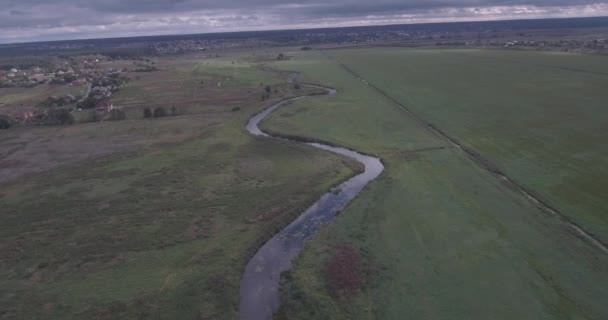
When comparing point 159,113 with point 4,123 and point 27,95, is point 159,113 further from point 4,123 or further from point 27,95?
point 27,95

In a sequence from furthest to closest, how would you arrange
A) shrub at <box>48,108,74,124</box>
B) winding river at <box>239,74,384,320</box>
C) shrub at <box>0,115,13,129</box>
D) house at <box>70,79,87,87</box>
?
1. house at <box>70,79,87,87</box>
2. shrub at <box>48,108,74,124</box>
3. shrub at <box>0,115,13,129</box>
4. winding river at <box>239,74,384,320</box>

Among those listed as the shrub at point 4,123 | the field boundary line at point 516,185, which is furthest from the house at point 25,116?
the field boundary line at point 516,185

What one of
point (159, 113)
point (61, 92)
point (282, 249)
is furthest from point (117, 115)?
point (282, 249)

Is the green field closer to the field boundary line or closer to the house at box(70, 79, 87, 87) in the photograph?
the field boundary line

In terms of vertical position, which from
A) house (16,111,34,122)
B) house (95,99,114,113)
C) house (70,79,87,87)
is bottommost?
house (16,111,34,122)

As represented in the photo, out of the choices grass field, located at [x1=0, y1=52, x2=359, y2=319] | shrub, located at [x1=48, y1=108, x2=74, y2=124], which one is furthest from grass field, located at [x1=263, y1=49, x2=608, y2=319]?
shrub, located at [x1=48, y1=108, x2=74, y2=124]

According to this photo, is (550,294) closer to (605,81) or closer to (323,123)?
(323,123)

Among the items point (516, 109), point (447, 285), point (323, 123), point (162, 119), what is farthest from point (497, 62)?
point (447, 285)
